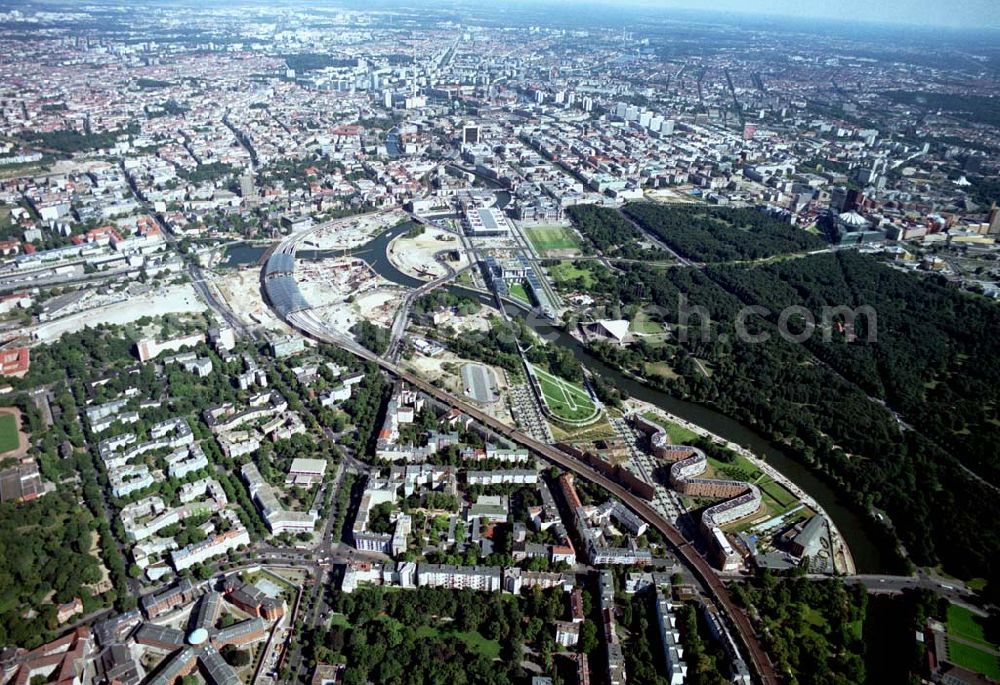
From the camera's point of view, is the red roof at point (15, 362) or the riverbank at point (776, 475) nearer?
the riverbank at point (776, 475)

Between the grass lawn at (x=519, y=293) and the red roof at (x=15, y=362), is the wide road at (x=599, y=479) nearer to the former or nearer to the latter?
the grass lawn at (x=519, y=293)

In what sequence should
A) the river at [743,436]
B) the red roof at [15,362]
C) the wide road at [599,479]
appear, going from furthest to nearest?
the red roof at [15,362] < the river at [743,436] < the wide road at [599,479]

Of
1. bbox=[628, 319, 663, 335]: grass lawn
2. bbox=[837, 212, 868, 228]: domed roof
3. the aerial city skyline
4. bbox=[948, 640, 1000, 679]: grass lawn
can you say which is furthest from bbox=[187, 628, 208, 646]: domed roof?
bbox=[837, 212, 868, 228]: domed roof

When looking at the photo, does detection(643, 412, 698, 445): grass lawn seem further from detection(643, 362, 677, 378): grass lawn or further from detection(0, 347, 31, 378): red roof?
detection(0, 347, 31, 378): red roof

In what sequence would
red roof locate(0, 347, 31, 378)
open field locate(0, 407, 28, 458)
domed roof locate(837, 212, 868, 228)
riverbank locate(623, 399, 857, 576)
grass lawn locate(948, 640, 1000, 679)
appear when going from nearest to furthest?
grass lawn locate(948, 640, 1000, 679), riverbank locate(623, 399, 857, 576), open field locate(0, 407, 28, 458), red roof locate(0, 347, 31, 378), domed roof locate(837, 212, 868, 228)

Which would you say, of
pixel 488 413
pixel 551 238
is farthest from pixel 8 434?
pixel 551 238

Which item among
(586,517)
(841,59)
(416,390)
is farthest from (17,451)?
(841,59)

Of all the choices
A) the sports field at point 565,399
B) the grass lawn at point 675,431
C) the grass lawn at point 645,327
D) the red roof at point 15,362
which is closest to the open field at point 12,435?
the red roof at point 15,362
